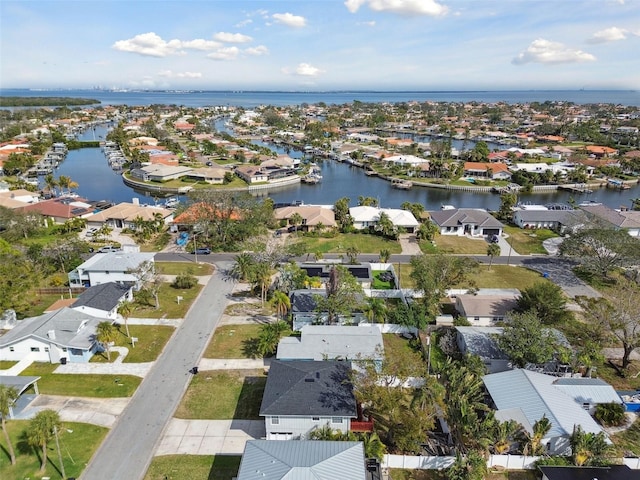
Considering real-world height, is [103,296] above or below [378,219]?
below

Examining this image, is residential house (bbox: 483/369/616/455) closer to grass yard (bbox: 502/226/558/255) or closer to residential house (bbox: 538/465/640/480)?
residential house (bbox: 538/465/640/480)

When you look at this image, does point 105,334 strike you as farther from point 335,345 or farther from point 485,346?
point 485,346

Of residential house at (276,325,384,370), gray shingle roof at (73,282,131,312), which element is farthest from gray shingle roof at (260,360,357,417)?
gray shingle roof at (73,282,131,312)

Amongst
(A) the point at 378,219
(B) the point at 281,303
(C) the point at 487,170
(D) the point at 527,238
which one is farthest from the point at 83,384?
(C) the point at 487,170

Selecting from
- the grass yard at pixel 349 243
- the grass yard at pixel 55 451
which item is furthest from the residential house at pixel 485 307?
the grass yard at pixel 55 451

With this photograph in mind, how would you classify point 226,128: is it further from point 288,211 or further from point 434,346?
point 434,346
